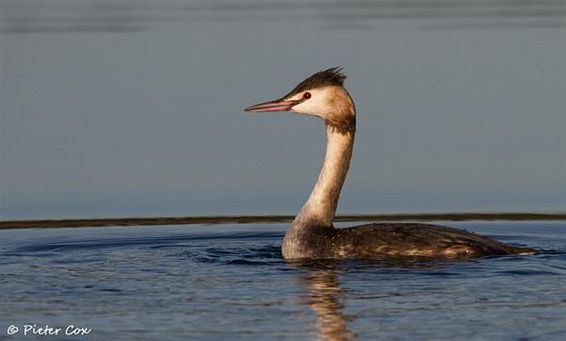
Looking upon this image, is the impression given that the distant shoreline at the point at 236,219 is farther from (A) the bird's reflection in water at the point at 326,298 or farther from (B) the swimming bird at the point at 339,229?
(A) the bird's reflection in water at the point at 326,298

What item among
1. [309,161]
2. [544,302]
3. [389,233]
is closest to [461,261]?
[389,233]

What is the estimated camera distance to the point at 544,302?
10.6 m

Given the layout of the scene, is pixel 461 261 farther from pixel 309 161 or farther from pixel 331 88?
pixel 309 161

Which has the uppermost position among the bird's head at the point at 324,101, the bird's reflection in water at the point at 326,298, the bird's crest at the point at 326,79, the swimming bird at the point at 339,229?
the bird's crest at the point at 326,79

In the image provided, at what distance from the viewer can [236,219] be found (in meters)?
14.4

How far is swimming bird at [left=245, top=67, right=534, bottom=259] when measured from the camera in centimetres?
1248

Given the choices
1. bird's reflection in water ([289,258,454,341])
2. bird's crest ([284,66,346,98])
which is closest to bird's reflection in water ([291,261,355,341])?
bird's reflection in water ([289,258,454,341])

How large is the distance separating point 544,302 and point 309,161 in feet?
18.3

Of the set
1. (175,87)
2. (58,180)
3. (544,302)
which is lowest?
(544,302)

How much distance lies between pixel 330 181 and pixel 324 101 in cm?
71

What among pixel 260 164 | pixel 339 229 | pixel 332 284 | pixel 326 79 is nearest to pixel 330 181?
pixel 339 229

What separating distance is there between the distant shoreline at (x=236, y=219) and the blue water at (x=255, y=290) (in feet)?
0.97

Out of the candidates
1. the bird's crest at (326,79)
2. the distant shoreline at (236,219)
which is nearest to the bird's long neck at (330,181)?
the bird's crest at (326,79)

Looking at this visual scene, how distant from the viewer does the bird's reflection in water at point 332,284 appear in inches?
396
